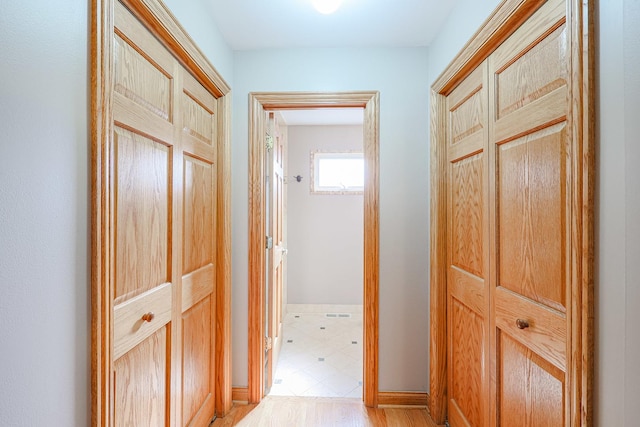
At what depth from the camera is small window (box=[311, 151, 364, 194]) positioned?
4012 millimetres

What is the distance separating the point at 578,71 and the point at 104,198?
1.33 meters

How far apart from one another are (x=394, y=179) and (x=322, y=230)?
2041 millimetres

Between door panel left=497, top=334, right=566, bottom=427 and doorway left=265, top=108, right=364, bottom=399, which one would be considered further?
doorway left=265, top=108, right=364, bottom=399

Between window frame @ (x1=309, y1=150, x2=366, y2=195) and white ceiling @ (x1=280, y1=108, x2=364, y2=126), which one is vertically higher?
white ceiling @ (x1=280, y1=108, x2=364, y2=126)

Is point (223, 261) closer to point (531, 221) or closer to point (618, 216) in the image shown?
point (531, 221)

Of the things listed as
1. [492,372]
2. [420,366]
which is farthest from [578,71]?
[420,366]

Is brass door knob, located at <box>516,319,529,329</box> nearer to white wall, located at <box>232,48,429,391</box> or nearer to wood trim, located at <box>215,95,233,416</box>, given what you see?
white wall, located at <box>232,48,429,391</box>

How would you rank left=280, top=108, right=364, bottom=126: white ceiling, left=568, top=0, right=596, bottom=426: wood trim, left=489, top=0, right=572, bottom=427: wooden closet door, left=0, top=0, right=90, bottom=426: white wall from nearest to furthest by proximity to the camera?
left=0, top=0, right=90, bottom=426: white wall → left=568, top=0, right=596, bottom=426: wood trim → left=489, top=0, right=572, bottom=427: wooden closet door → left=280, top=108, right=364, bottom=126: white ceiling

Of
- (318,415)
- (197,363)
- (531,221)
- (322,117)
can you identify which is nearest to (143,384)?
(197,363)

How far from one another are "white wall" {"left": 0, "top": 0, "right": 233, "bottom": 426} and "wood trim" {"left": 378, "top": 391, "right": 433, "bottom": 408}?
167cm

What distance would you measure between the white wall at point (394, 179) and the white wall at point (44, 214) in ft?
4.03

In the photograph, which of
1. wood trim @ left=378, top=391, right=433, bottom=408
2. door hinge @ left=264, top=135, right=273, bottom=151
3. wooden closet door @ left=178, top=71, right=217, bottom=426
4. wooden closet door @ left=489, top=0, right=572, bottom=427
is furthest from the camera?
door hinge @ left=264, top=135, right=273, bottom=151

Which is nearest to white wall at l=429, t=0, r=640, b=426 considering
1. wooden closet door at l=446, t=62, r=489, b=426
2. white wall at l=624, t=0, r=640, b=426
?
white wall at l=624, t=0, r=640, b=426

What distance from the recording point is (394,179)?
2094 millimetres
